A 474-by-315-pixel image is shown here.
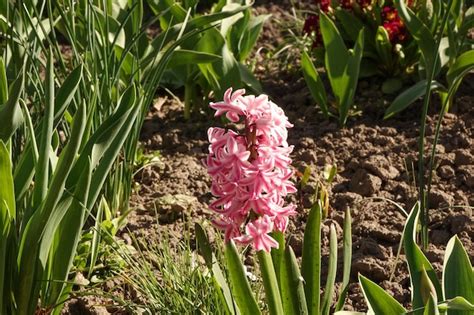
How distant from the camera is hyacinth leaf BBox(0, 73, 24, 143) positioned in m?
2.00

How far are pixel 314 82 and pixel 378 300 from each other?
5.25ft

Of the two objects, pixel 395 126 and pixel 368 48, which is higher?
pixel 368 48

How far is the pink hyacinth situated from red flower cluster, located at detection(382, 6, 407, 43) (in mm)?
2023

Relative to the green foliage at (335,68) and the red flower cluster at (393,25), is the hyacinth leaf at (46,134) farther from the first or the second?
the red flower cluster at (393,25)

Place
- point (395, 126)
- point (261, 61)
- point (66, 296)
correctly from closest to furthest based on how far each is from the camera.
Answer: point (66, 296) → point (395, 126) → point (261, 61)

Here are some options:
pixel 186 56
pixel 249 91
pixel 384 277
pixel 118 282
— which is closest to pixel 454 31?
pixel 249 91

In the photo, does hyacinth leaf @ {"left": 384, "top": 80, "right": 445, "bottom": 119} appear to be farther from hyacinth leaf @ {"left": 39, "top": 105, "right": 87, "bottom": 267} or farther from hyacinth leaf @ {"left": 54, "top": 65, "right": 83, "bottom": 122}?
A: hyacinth leaf @ {"left": 39, "top": 105, "right": 87, "bottom": 267}

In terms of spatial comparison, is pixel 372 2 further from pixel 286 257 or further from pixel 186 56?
pixel 286 257

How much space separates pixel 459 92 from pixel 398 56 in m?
0.28

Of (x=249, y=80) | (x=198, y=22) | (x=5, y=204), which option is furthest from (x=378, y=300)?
(x=249, y=80)

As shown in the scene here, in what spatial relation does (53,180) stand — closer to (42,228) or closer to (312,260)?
(42,228)

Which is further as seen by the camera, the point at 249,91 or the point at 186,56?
the point at 249,91

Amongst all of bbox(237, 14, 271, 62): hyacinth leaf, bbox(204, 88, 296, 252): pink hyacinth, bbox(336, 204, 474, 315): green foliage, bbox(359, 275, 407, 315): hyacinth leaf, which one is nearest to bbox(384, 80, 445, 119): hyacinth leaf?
bbox(237, 14, 271, 62): hyacinth leaf

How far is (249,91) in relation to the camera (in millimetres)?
3609
